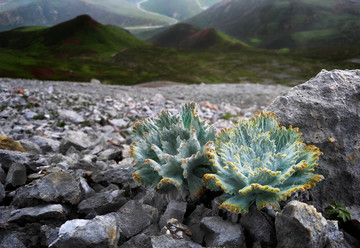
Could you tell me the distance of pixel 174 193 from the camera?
385 cm

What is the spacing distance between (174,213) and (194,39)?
535 feet

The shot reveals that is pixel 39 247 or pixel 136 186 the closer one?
pixel 39 247

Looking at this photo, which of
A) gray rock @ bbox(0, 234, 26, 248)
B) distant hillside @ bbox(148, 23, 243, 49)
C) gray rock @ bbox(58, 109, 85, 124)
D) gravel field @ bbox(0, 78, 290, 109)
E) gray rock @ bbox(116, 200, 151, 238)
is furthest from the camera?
distant hillside @ bbox(148, 23, 243, 49)

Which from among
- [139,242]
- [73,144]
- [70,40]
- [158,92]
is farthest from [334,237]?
[70,40]

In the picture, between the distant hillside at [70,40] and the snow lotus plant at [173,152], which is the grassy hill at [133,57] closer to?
the distant hillside at [70,40]

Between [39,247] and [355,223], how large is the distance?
397cm

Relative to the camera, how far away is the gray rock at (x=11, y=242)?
3020 mm

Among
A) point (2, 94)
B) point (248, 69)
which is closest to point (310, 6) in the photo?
point (248, 69)

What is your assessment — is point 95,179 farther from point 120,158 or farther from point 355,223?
point 355,223

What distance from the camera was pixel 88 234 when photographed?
2832 mm

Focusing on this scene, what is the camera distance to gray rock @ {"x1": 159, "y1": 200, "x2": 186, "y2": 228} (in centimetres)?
345

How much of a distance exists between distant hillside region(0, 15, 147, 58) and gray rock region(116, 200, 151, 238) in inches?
4133

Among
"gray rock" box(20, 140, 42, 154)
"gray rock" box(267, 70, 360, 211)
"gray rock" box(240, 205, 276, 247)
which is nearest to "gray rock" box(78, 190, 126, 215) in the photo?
"gray rock" box(240, 205, 276, 247)

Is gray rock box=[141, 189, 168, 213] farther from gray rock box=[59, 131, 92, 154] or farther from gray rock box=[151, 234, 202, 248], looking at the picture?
gray rock box=[59, 131, 92, 154]
